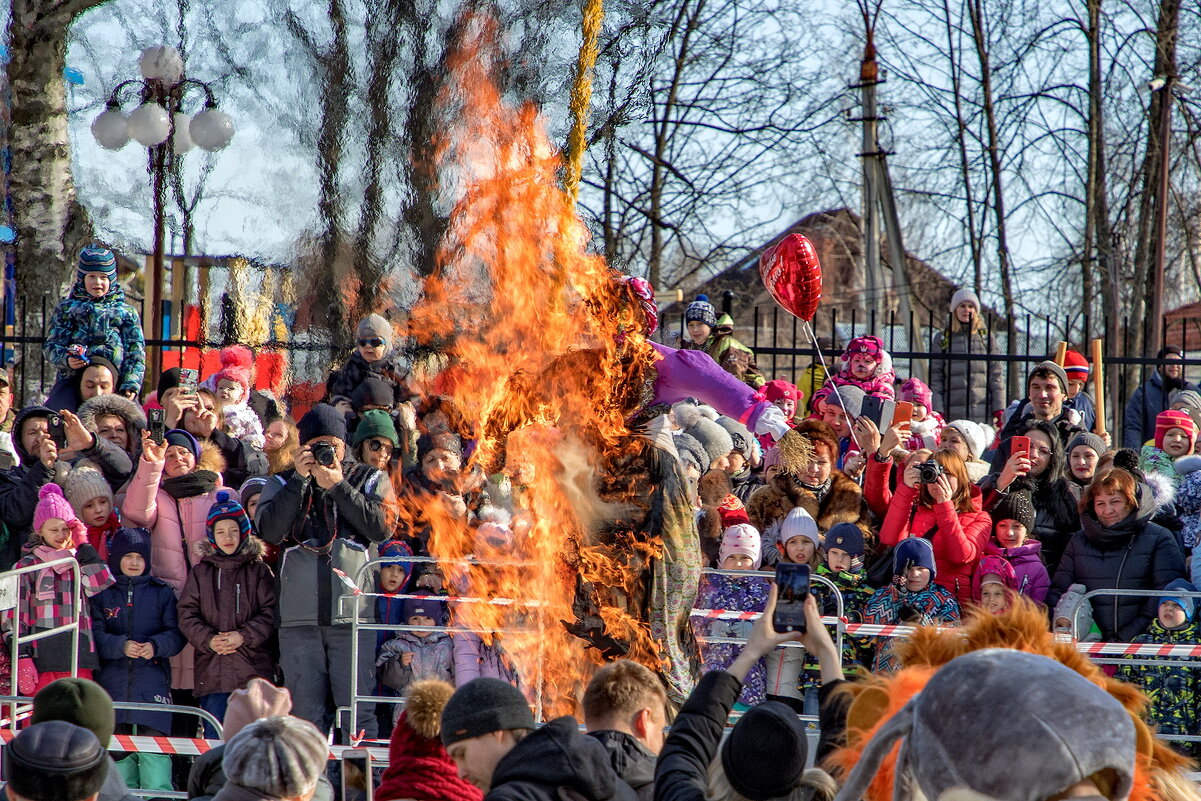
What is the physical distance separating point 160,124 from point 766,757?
1001 centimetres

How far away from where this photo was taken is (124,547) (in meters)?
7.05

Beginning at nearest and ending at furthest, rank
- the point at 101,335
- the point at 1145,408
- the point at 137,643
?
the point at 137,643
the point at 101,335
the point at 1145,408

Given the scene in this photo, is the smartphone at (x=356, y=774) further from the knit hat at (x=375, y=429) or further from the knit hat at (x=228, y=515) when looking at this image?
the knit hat at (x=375, y=429)

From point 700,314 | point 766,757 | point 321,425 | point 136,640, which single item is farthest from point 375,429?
point 766,757

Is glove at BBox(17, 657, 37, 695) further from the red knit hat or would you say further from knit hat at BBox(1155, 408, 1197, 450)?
knit hat at BBox(1155, 408, 1197, 450)

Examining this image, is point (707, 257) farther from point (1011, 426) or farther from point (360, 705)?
point (360, 705)

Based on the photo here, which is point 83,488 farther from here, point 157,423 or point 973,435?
point 973,435

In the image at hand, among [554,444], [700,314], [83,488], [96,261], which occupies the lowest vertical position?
[83,488]

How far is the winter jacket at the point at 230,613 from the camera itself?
6793 mm

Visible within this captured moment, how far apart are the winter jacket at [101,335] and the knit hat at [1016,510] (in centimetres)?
566

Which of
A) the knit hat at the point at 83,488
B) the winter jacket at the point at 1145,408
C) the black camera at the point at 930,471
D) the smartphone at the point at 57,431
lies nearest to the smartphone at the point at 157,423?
the smartphone at the point at 57,431

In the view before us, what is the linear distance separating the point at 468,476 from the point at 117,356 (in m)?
3.33

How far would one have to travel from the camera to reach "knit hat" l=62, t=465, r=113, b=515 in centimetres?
734

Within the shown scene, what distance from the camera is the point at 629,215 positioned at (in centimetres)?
1638
